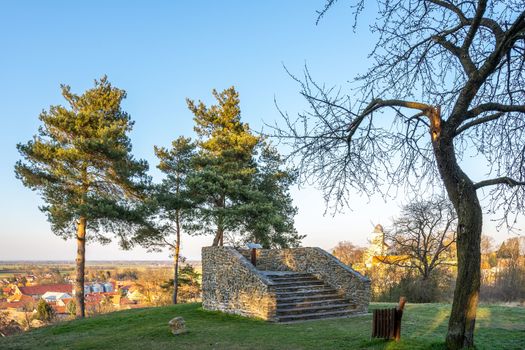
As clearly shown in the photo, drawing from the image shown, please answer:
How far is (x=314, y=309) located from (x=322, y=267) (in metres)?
2.32

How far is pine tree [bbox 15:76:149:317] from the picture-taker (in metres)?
17.2

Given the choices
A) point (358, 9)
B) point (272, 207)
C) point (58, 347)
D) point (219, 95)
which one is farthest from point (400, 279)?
point (358, 9)

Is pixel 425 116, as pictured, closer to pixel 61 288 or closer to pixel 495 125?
pixel 495 125

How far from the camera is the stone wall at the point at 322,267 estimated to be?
13008 millimetres

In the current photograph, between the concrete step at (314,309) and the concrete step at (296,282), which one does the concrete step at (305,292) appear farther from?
the concrete step at (314,309)

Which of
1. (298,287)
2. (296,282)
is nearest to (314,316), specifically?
(298,287)

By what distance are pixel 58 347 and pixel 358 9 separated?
9.69 m

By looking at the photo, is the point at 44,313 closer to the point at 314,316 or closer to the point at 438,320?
the point at 314,316

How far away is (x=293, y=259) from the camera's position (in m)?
15.5

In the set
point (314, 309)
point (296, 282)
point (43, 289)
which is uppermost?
point (296, 282)

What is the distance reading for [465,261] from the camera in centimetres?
609

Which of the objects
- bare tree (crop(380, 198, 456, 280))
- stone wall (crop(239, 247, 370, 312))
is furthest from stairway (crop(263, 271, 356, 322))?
bare tree (crop(380, 198, 456, 280))

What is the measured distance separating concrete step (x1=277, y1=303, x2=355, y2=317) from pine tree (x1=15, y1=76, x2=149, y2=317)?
28.8ft

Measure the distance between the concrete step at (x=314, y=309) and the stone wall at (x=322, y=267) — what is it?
434 mm
